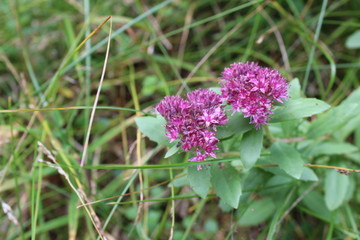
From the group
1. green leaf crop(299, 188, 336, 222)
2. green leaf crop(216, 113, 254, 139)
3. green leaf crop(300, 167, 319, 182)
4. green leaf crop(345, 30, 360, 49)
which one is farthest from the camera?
green leaf crop(345, 30, 360, 49)

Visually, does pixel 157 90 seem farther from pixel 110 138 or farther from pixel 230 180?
pixel 230 180

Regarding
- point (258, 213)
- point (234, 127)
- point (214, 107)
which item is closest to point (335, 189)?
point (258, 213)

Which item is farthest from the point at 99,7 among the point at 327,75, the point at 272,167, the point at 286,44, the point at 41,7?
the point at 272,167

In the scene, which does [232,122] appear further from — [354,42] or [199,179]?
[354,42]

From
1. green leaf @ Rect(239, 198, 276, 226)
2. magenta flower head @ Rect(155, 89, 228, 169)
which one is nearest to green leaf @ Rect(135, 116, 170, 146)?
magenta flower head @ Rect(155, 89, 228, 169)

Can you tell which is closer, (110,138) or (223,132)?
(223,132)

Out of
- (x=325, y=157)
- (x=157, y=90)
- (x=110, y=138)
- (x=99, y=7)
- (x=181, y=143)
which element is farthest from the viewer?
(x=99, y=7)

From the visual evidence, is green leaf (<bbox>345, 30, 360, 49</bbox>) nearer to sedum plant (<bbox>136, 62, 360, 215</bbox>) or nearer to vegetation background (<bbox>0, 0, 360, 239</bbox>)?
vegetation background (<bbox>0, 0, 360, 239</bbox>)

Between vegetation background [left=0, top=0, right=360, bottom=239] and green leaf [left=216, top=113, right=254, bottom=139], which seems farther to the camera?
vegetation background [left=0, top=0, right=360, bottom=239]
